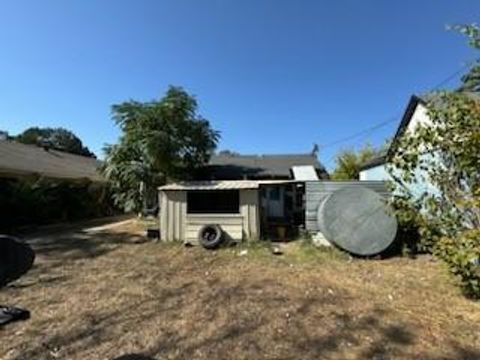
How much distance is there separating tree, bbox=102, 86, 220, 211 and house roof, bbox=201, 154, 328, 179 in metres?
3.39

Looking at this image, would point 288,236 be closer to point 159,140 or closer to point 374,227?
point 374,227

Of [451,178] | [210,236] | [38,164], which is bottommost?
[210,236]

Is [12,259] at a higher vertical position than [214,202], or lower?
lower

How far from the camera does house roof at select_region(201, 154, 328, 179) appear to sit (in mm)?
21266

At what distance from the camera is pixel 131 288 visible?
7.61m

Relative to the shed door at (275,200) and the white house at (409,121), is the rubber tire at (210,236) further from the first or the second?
the shed door at (275,200)

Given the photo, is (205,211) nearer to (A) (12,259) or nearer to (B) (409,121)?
(B) (409,121)

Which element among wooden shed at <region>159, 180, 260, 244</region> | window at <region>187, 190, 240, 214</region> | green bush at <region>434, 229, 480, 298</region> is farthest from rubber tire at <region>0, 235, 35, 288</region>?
window at <region>187, 190, 240, 214</region>

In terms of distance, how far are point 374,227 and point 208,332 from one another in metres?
6.82

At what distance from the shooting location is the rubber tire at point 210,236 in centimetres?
1210

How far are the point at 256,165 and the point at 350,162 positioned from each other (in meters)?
6.59

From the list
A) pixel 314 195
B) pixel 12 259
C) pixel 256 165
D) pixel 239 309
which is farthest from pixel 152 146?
pixel 12 259

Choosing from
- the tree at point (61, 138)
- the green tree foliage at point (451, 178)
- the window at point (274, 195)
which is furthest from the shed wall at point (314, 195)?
the tree at point (61, 138)

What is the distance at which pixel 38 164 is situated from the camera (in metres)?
19.3
